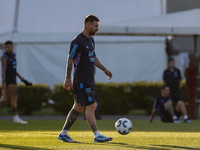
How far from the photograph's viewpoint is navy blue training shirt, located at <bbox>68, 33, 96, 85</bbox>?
5.88 m

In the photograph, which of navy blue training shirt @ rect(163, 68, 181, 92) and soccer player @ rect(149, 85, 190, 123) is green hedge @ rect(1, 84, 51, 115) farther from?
soccer player @ rect(149, 85, 190, 123)

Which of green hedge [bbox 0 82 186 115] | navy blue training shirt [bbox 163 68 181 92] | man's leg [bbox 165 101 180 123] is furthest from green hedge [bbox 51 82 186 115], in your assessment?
man's leg [bbox 165 101 180 123]

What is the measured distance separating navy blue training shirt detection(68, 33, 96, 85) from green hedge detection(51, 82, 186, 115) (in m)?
9.04

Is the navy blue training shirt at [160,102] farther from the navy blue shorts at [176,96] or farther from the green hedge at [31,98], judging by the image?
the green hedge at [31,98]

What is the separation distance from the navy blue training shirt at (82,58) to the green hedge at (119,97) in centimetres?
904

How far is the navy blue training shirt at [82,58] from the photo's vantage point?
588 cm

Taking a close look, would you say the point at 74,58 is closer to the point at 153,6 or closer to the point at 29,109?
the point at 29,109

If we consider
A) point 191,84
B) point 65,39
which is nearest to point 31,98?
point 65,39

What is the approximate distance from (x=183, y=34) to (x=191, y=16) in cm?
66

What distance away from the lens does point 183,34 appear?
12.7 m

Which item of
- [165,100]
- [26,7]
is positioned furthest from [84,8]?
[165,100]

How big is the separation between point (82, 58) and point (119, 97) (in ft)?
30.6

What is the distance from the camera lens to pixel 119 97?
15.2 meters

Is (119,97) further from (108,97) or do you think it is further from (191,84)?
(191,84)
